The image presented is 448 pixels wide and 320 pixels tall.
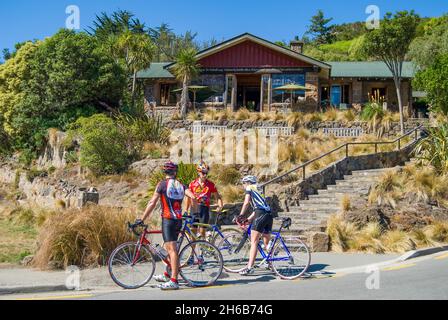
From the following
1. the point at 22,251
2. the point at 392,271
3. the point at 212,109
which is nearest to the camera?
the point at 392,271

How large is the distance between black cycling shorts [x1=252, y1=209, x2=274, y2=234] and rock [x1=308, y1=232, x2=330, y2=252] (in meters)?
3.55

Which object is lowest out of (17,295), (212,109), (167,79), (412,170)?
(17,295)

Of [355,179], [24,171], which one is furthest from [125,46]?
[355,179]

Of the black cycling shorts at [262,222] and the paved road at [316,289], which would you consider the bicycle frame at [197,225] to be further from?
the paved road at [316,289]

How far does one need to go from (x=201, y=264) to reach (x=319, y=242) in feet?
15.2

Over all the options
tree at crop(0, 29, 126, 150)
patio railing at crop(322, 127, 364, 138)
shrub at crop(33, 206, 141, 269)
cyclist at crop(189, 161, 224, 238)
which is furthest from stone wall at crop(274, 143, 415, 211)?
tree at crop(0, 29, 126, 150)

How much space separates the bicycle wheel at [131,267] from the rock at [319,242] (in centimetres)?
517

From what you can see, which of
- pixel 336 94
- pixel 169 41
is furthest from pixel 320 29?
pixel 336 94

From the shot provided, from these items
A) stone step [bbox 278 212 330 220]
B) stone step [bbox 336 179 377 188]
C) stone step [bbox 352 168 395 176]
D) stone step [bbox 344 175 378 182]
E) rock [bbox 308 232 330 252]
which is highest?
stone step [bbox 352 168 395 176]

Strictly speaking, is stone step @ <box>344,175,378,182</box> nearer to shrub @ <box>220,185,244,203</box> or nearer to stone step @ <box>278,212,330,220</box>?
stone step @ <box>278,212,330,220</box>

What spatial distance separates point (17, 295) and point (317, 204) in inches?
407

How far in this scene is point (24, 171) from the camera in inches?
1094

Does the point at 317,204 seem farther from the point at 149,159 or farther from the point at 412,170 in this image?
the point at 149,159

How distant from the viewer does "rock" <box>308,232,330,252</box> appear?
12820 mm
